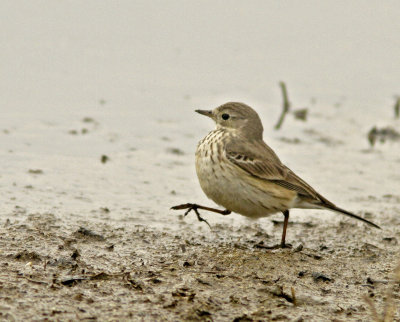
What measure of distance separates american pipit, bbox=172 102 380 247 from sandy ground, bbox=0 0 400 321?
40cm

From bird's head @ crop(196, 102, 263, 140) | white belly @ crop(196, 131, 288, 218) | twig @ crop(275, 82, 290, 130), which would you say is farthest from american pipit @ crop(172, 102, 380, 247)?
twig @ crop(275, 82, 290, 130)

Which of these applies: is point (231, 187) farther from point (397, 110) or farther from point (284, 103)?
point (397, 110)

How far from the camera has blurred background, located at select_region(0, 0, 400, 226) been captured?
30.6ft

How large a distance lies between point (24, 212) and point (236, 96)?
19.4ft

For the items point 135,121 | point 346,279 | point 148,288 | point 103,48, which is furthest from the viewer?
point 103,48

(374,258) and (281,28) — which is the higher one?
(281,28)

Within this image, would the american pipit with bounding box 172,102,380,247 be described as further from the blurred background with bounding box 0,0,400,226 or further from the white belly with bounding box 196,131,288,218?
the blurred background with bounding box 0,0,400,226

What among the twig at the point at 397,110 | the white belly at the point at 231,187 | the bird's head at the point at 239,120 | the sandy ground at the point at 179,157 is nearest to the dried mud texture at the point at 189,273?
the sandy ground at the point at 179,157

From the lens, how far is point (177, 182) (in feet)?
30.8

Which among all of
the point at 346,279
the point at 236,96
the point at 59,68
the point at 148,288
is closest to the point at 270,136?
the point at 236,96

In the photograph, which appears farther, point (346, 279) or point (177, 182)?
point (177, 182)

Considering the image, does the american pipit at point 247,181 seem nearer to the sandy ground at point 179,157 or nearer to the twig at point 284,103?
the sandy ground at point 179,157

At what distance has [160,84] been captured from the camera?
13.1 metres

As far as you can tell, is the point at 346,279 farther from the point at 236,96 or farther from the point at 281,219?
the point at 236,96
